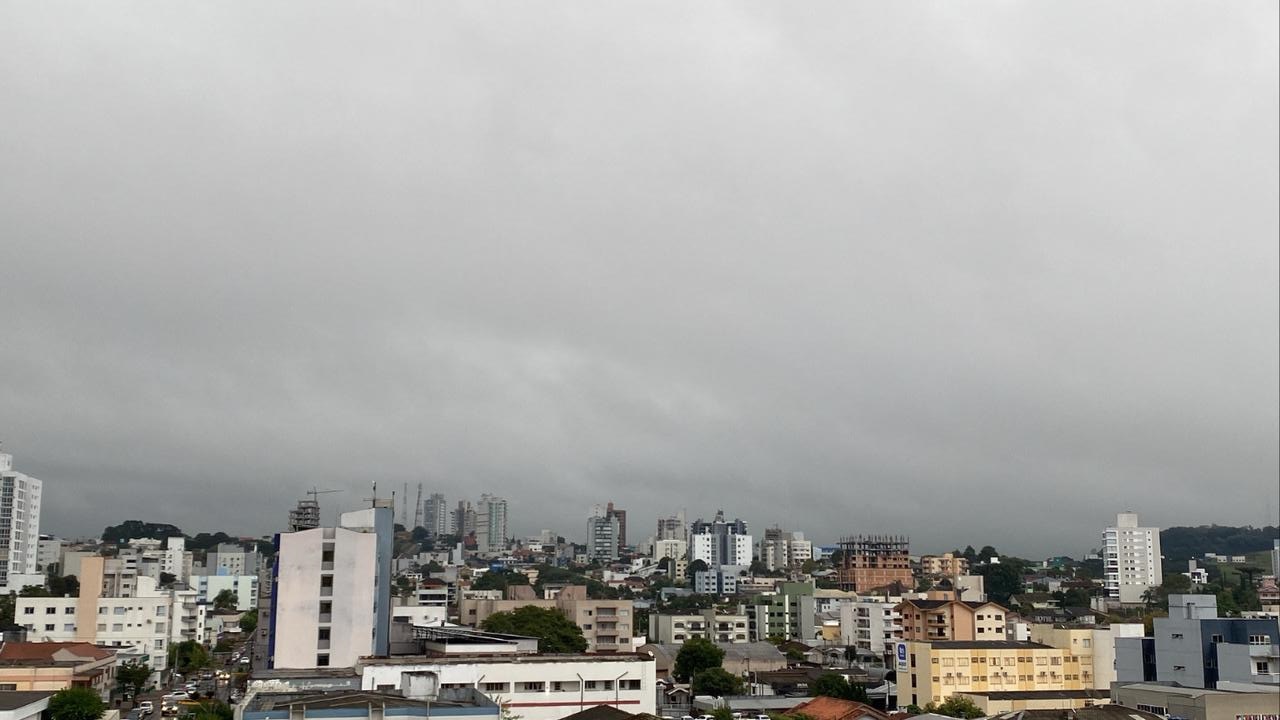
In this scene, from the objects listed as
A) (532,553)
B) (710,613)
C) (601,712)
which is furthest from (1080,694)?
(532,553)

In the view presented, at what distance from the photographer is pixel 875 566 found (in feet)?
385

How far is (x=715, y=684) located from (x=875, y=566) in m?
66.6

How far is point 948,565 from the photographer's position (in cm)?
13612

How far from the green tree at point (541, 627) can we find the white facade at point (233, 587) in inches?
2200

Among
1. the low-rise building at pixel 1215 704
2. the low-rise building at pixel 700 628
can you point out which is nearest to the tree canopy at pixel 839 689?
the low-rise building at pixel 1215 704

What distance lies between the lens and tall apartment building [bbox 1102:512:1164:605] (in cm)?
12675

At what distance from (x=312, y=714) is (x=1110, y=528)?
124 m

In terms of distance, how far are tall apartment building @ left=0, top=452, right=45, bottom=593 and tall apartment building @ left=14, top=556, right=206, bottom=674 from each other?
5390 centimetres

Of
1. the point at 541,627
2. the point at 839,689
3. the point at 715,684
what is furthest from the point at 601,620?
the point at 839,689

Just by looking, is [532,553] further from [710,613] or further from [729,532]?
[710,613]

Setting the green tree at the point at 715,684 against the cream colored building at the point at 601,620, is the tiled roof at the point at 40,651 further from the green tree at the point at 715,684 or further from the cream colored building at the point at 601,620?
the green tree at the point at 715,684

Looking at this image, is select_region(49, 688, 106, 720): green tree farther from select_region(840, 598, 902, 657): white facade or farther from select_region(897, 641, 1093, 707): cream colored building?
select_region(840, 598, 902, 657): white facade

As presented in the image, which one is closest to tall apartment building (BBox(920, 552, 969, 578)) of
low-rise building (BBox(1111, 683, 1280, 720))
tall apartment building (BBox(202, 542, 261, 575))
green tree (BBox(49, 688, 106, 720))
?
tall apartment building (BBox(202, 542, 261, 575))

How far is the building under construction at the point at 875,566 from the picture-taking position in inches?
4560
